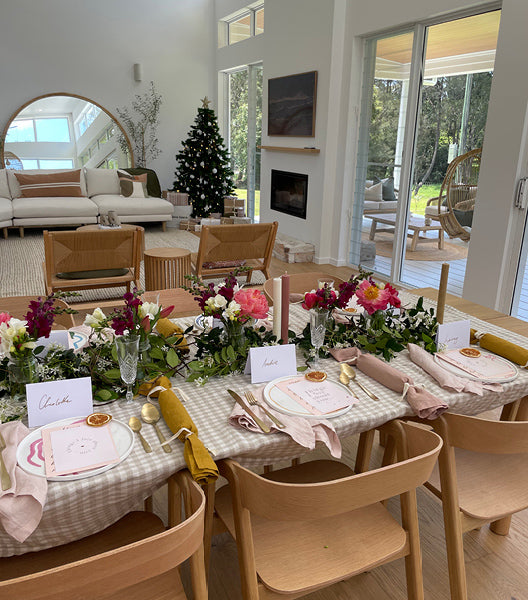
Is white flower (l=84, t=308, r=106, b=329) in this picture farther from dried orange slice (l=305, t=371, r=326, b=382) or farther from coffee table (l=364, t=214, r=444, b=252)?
coffee table (l=364, t=214, r=444, b=252)

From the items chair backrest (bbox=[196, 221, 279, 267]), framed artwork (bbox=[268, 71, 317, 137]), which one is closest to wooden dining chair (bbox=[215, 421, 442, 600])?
chair backrest (bbox=[196, 221, 279, 267])

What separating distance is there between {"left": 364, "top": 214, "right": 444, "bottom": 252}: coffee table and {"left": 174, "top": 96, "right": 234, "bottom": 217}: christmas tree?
3.22 metres

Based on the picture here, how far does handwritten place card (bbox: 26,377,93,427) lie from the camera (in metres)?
1.27

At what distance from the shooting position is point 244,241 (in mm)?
3906

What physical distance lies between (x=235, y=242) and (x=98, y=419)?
270 cm

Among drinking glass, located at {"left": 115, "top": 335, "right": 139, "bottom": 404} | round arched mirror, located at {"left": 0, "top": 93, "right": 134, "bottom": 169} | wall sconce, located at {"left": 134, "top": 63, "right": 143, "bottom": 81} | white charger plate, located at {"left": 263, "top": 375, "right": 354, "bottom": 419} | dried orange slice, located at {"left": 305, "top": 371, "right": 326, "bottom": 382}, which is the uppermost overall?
wall sconce, located at {"left": 134, "top": 63, "right": 143, "bottom": 81}

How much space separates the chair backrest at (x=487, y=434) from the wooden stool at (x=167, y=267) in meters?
2.96

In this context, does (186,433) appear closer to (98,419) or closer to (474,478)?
(98,419)

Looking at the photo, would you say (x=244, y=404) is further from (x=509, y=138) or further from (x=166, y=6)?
(x=166, y=6)

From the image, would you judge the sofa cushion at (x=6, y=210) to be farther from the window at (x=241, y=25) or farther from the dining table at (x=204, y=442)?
the dining table at (x=204, y=442)


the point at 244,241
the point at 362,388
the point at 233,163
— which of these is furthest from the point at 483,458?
the point at 233,163

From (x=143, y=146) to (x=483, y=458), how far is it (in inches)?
308

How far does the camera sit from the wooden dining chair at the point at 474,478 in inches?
50.6

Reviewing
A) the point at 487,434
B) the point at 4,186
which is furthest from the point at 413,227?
the point at 4,186
